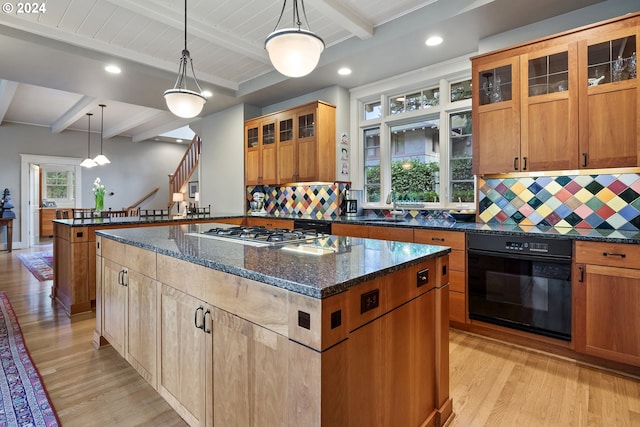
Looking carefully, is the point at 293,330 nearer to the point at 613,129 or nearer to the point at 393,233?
the point at 393,233

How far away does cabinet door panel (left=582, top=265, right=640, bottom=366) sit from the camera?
2080mm

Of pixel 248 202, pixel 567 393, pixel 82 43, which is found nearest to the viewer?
pixel 567 393

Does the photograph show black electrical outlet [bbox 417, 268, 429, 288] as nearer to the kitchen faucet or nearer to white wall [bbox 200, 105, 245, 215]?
the kitchen faucet

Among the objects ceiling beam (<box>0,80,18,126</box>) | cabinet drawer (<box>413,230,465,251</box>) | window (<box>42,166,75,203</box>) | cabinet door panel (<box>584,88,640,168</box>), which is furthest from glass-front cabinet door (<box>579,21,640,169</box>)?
window (<box>42,166,75,203</box>)

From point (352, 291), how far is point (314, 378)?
0.93ft

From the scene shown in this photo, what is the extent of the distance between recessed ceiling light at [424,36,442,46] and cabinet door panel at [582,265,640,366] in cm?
225

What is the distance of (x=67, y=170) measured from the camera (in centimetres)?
887

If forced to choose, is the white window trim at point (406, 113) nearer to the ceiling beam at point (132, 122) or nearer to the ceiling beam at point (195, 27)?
the ceiling beam at point (195, 27)

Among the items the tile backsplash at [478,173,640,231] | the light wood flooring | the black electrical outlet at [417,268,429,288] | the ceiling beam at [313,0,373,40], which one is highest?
the ceiling beam at [313,0,373,40]

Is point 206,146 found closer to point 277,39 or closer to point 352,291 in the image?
point 277,39

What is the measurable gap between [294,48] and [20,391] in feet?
8.35

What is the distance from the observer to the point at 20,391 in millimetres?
1989

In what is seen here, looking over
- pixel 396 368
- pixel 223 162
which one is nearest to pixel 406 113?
pixel 223 162

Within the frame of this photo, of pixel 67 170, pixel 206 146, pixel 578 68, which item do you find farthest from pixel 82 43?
pixel 67 170
